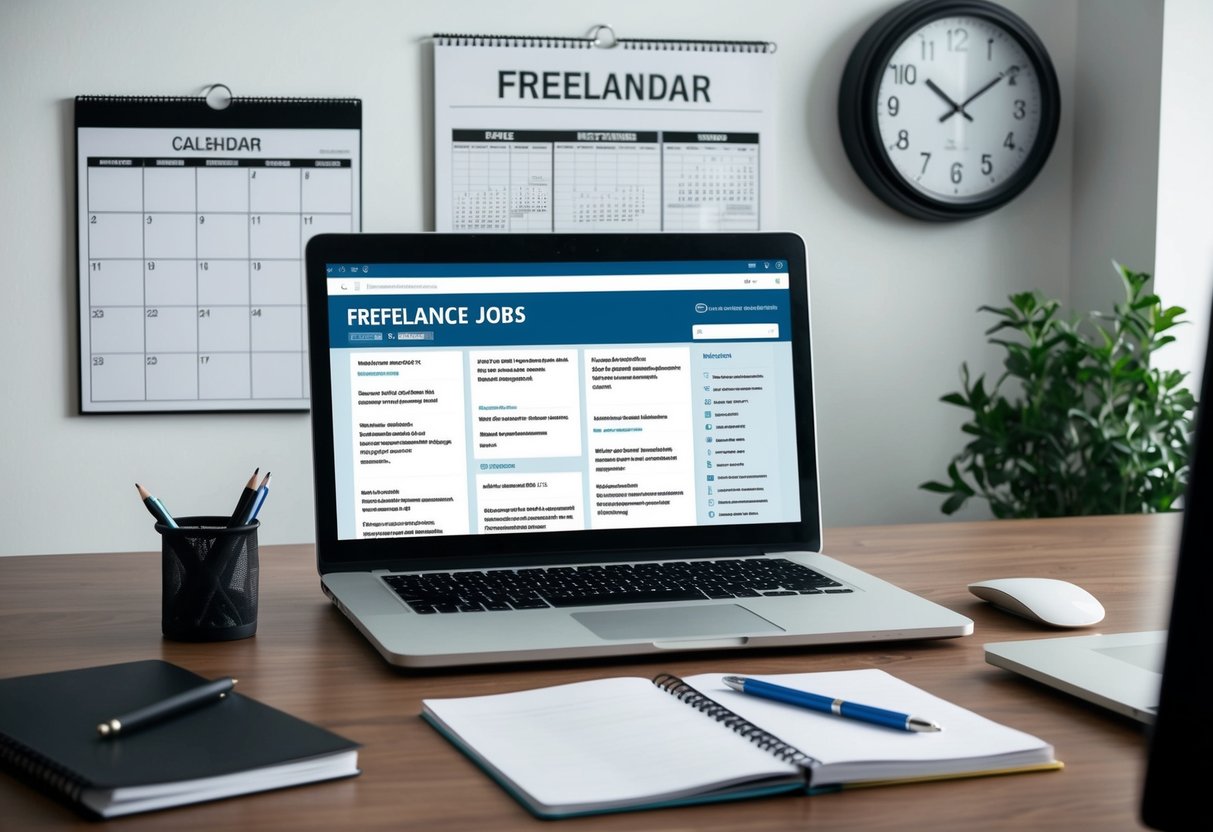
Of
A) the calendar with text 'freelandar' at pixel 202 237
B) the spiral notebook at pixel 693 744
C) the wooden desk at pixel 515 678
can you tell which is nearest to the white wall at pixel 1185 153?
the wooden desk at pixel 515 678

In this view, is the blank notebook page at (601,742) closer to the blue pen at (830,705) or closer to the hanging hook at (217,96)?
the blue pen at (830,705)

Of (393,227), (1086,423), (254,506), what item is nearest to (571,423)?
(254,506)

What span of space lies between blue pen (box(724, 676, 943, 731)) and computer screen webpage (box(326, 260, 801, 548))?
0.36 metres

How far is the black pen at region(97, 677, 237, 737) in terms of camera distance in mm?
639

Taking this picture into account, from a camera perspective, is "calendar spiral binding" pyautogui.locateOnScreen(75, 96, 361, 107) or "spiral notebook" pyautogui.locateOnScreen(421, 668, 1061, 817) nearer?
"spiral notebook" pyautogui.locateOnScreen(421, 668, 1061, 817)

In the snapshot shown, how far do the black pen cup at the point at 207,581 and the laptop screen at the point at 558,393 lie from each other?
128 mm

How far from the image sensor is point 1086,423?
96.4 inches

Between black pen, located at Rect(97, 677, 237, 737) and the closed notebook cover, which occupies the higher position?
black pen, located at Rect(97, 677, 237, 737)

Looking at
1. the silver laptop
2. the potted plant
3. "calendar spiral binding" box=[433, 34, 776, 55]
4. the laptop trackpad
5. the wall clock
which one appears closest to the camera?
the silver laptop

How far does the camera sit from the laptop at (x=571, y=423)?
40.8 inches

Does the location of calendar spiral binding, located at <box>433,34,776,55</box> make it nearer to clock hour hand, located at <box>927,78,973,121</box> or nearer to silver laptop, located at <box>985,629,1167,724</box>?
clock hour hand, located at <box>927,78,973,121</box>

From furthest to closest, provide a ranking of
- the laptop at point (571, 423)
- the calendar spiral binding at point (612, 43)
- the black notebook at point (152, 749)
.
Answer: the calendar spiral binding at point (612, 43) → the laptop at point (571, 423) → the black notebook at point (152, 749)

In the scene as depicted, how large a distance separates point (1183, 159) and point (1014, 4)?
1.77ft

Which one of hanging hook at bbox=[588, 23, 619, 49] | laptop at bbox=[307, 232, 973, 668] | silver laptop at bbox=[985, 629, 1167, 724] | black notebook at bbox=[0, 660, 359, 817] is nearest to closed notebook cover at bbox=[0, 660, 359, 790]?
black notebook at bbox=[0, 660, 359, 817]
